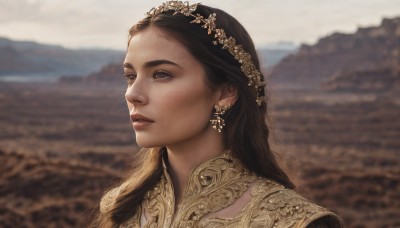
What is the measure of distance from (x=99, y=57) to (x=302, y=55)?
8073 centimetres

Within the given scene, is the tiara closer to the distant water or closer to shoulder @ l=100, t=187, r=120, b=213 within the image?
shoulder @ l=100, t=187, r=120, b=213

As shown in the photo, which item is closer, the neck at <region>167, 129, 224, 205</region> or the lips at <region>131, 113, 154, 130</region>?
the lips at <region>131, 113, 154, 130</region>

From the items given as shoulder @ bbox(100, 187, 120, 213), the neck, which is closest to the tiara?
the neck

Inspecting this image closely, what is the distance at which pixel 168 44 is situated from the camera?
2.03 meters

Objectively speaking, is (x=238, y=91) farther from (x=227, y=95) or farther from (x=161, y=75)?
(x=161, y=75)

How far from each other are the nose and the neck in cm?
27

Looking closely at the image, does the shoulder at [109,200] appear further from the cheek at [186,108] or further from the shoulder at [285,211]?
the shoulder at [285,211]

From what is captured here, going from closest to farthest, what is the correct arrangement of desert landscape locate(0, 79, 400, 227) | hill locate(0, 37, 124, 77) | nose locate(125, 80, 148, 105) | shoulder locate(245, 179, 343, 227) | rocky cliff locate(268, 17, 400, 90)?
shoulder locate(245, 179, 343, 227), nose locate(125, 80, 148, 105), desert landscape locate(0, 79, 400, 227), rocky cliff locate(268, 17, 400, 90), hill locate(0, 37, 124, 77)

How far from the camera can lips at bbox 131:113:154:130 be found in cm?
204

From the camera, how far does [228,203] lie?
206 centimetres

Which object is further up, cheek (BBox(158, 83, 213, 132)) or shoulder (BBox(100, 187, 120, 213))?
cheek (BBox(158, 83, 213, 132))

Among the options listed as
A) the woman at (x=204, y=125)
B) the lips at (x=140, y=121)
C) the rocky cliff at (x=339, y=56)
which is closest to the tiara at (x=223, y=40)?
the woman at (x=204, y=125)

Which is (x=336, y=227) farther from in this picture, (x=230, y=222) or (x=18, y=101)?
(x=18, y=101)

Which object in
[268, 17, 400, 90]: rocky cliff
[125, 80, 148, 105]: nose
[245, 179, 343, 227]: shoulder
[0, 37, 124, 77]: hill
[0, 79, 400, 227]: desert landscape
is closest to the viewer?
[245, 179, 343, 227]: shoulder
